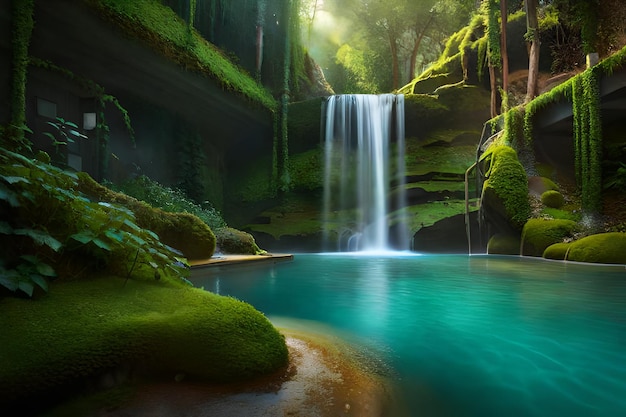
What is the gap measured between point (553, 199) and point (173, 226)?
12194 millimetres

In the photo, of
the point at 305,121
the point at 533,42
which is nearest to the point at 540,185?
the point at 533,42

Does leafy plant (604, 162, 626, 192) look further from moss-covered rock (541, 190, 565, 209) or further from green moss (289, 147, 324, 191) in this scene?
green moss (289, 147, 324, 191)

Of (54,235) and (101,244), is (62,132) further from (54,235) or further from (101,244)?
(101,244)

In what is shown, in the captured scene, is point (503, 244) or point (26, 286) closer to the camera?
point (26, 286)

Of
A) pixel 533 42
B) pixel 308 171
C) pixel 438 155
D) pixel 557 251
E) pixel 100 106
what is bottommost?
pixel 557 251

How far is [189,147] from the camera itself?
58.7ft

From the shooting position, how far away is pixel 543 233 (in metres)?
11.6

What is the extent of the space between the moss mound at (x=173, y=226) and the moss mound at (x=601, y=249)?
9409 millimetres

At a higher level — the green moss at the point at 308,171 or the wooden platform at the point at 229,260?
the green moss at the point at 308,171

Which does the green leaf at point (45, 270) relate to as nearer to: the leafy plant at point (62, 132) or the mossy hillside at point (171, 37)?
the leafy plant at point (62, 132)

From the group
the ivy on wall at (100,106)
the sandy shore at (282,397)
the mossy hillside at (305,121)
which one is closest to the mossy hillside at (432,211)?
the mossy hillside at (305,121)

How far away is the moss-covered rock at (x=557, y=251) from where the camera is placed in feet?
34.3

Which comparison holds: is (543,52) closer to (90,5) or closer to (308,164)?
(308,164)

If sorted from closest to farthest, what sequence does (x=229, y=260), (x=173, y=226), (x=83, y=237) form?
(x=83, y=237), (x=173, y=226), (x=229, y=260)
